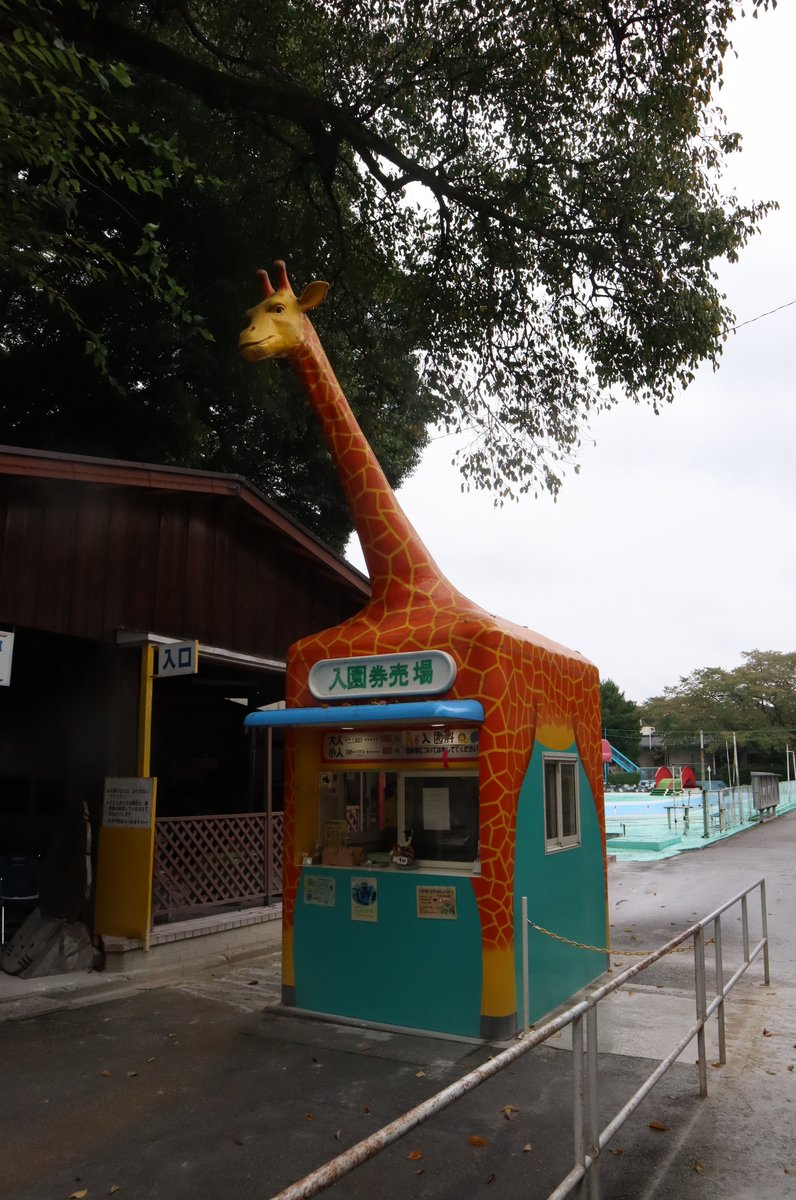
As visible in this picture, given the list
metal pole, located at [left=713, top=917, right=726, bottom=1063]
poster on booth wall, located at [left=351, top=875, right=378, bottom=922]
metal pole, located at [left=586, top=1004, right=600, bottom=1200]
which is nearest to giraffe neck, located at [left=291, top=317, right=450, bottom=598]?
poster on booth wall, located at [left=351, top=875, right=378, bottom=922]

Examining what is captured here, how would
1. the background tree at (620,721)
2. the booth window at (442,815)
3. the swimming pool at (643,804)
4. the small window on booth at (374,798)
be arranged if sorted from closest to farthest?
the booth window at (442,815) < the small window on booth at (374,798) < the swimming pool at (643,804) < the background tree at (620,721)

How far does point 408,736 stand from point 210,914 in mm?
4514

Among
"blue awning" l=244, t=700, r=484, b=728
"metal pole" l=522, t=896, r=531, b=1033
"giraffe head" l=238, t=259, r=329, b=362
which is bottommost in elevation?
"metal pole" l=522, t=896, r=531, b=1033

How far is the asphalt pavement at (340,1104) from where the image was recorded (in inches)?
162

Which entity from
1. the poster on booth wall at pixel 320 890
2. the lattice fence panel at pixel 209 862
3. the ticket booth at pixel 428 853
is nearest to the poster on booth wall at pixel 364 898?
the ticket booth at pixel 428 853

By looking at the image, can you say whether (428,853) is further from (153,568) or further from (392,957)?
(153,568)

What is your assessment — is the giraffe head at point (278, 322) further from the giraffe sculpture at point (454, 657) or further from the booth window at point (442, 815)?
the booth window at point (442, 815)

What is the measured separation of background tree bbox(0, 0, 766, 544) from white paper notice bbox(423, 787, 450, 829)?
529 cm

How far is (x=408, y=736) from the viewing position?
7184 mm

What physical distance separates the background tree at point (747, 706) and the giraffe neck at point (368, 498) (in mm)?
49983

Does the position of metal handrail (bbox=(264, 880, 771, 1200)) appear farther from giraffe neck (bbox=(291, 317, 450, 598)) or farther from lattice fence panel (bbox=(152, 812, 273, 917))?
lattice fence panel (bbox=(152, 812, 273, 917))

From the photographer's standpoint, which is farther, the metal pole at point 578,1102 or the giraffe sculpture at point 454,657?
the giraffe sculpture at point 454,657

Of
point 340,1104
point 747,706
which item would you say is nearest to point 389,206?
point 340,1104

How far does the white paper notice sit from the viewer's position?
7020 mm
